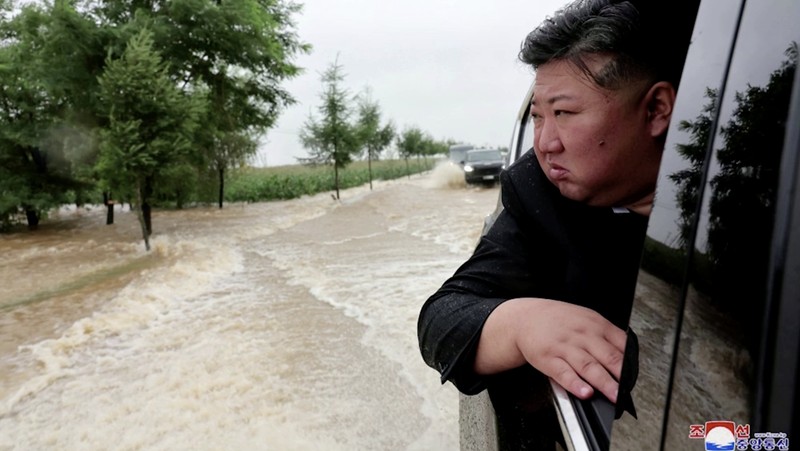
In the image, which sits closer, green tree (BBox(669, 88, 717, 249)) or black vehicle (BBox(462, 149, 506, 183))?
green tree (BBox(669, 88, 717, 249))

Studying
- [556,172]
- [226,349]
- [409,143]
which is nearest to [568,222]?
[556,172]

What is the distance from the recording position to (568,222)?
41.3 inches

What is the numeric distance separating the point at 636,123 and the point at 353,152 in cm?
2417

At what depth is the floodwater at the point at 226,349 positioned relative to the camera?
331 centimetres

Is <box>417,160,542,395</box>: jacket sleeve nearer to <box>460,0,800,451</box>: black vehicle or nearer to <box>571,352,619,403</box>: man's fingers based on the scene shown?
<box>571,352,619,403</box>: man's fingers

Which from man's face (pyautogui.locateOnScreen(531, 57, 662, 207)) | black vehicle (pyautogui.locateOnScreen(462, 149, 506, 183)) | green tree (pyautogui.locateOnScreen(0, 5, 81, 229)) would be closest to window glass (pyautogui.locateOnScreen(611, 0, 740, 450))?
man's face (pyautogui.locateOnScreen(531, 57, 662, 207))

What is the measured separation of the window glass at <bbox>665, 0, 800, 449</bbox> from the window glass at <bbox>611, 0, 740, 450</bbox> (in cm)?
2

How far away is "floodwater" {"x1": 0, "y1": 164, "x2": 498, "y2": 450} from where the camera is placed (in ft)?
10.9

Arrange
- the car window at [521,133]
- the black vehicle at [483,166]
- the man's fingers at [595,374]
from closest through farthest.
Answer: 1. the man's fingers at [595,374]
2. the car window at [521,133]
3. the black vehicle at [483,166]

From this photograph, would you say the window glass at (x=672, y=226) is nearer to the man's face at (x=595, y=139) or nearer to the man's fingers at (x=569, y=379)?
the man's fingers at (x=569, y=379)

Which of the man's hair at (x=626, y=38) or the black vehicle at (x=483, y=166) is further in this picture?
the black vehicle at (x=483, y=166)

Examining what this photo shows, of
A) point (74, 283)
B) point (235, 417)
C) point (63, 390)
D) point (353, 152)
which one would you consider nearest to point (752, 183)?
point (235, 417)

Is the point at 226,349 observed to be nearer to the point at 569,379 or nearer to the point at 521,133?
the point at 521,133

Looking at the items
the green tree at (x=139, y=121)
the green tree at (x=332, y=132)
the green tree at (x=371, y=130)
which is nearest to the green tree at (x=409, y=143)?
the green tree at (x=371, y=130)
